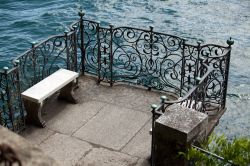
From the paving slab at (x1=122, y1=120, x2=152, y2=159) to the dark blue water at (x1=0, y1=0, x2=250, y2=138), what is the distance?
979cm

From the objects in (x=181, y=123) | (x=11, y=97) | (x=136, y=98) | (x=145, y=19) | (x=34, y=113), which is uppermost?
(x=181, y=123)

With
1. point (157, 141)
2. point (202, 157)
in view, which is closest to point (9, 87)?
point (157, 141)

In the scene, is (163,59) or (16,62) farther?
(163,59)

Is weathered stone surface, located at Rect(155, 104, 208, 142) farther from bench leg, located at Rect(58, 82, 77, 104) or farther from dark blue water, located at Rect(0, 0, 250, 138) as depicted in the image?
dark blue water, located at Rect(0, 0, 250, 138)

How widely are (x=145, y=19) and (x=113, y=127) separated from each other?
579 inches

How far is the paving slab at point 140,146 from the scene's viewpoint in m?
9.00

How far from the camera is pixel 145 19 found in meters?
23.9

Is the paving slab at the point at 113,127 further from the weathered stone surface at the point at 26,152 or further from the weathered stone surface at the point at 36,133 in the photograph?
the weathered stone surface at the point at 26,152

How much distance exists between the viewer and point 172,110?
787 cm

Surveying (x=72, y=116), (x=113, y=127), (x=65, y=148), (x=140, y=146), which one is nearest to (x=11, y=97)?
(x=65, y=148)

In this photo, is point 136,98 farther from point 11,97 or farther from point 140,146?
point 11,97

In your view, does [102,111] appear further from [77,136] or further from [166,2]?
[166,2]

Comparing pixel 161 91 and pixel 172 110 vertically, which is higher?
pixel 172 110

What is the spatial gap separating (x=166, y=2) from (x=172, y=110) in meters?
18.9
